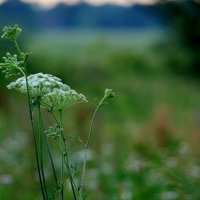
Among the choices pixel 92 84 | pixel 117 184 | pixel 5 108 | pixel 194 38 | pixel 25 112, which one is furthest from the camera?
pixel 194 38

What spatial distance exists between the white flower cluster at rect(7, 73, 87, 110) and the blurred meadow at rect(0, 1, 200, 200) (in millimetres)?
109

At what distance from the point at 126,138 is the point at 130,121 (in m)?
1.96

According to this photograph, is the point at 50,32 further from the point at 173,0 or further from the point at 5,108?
the point at 5,108

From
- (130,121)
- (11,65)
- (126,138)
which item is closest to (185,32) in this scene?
(130,121)

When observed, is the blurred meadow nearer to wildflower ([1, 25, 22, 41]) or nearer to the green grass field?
the green grass field

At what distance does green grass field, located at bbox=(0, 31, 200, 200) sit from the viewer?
15.9 feet

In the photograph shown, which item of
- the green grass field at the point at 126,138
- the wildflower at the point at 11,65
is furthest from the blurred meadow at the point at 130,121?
the wildflower at the point at 11,65

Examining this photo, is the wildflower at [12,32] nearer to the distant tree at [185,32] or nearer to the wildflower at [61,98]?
the wildflower at [61,98]

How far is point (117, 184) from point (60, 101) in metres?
3.16

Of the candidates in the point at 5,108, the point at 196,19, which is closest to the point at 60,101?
the point at 5,108

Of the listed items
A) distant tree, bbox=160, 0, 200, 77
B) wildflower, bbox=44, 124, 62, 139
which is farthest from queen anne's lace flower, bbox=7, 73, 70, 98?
distant tree, bbox=160, 0, 200, 77

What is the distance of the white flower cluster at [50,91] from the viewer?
1.91m

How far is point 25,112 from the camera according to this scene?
26.0 ft

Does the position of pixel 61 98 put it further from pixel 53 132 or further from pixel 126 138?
pixel 126 138
